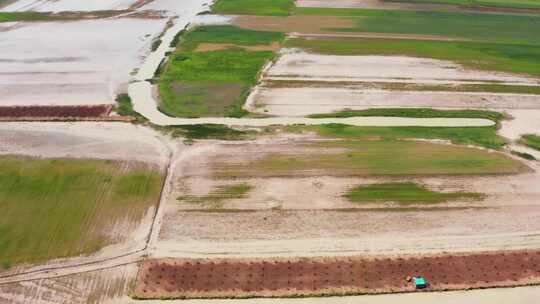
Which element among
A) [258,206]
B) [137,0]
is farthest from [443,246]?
[137,0]

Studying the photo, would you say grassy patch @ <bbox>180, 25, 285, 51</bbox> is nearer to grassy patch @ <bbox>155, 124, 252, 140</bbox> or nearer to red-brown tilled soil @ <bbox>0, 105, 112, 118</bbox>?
red-brown tilled soil @ <bbox>0, 105, 112, 118</bbox>

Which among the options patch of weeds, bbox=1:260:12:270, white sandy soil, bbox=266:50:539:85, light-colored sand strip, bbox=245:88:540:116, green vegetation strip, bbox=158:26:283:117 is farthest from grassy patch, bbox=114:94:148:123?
patch of weeds, bbox=1:260:12:270

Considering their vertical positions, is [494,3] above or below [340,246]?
above

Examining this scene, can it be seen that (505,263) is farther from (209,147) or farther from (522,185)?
(209,147)

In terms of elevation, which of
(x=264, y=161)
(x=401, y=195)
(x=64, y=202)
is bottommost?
(x=64, y=202)

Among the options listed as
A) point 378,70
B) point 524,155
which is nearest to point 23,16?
point 378,70

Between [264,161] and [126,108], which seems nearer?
[264,161]

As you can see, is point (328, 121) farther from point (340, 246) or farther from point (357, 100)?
point (340, 246)
